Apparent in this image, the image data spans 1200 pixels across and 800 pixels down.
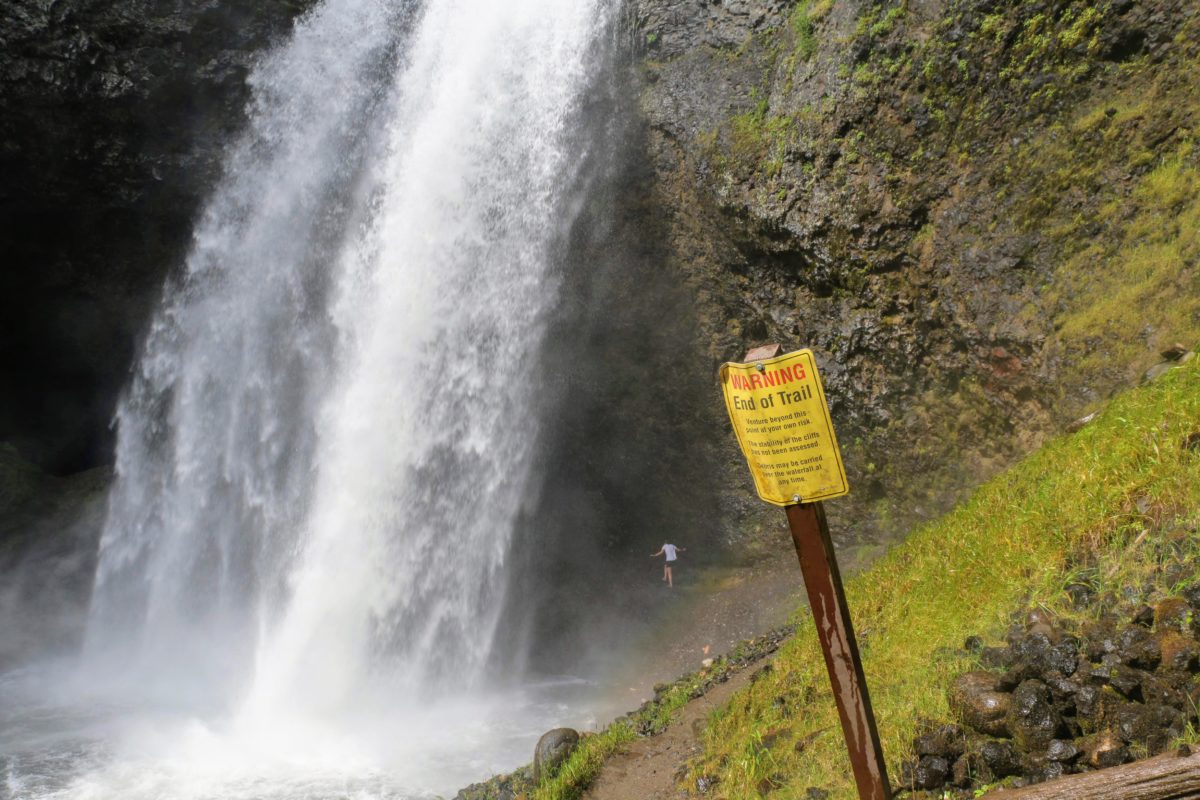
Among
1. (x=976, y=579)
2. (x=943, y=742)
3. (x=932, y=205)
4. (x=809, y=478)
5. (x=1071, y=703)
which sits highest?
(x=932, y=205)

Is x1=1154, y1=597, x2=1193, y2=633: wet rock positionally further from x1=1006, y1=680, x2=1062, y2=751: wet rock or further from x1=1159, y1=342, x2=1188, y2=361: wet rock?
x1=1159, y1=342, x2=1188, y2=361: wet rock

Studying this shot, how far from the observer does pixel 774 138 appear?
10.9m

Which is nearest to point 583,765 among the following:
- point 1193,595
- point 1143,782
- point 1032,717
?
point 1032,717

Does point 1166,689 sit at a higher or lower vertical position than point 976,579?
lower

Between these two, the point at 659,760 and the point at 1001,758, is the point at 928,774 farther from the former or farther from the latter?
the point at 659,760

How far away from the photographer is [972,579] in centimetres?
502

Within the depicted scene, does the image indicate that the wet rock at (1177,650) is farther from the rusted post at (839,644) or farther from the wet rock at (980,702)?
the rusted post at (839,644)

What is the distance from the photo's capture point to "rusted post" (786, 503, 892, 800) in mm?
3006

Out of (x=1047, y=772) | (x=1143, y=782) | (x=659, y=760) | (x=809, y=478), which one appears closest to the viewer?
(x=1143, y=782)

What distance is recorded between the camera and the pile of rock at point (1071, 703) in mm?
3105

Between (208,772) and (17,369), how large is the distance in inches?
546

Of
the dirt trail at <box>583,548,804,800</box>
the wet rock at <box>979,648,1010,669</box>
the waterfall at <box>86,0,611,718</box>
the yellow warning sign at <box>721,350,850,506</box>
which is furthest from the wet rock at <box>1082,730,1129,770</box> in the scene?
the waterfall at <box>86,0,611,718</box>

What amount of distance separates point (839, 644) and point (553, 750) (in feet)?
15.5

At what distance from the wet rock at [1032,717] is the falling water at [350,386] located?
7634 millimetres
